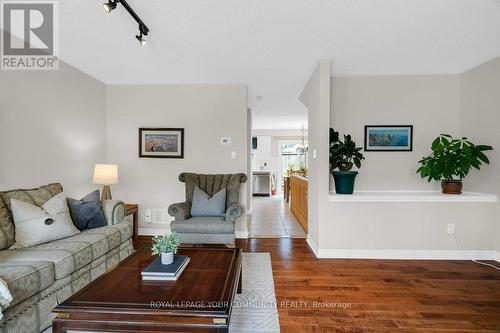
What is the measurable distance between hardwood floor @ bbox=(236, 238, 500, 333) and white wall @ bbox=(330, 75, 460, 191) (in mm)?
1193

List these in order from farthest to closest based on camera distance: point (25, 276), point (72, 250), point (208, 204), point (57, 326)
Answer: point (208, 204) → point (72, 250) → point (25, 276) → point (57, 326)

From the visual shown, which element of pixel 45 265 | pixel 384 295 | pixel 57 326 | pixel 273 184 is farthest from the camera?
pixel 273 184

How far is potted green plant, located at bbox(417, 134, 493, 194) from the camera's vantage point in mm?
2979

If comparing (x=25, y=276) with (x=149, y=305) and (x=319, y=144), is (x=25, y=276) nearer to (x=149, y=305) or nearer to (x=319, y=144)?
(x=149, y=305)

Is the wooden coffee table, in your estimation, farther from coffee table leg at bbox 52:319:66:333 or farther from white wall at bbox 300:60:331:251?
white wall at bbox 300:60:331:251

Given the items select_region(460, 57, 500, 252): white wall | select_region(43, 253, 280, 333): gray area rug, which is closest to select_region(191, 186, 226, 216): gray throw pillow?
select_region(43, 253, 280, 333): gray area rug

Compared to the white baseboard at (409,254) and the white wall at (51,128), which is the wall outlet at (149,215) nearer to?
the white wall at (51,128)

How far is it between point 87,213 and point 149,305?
1.69 m

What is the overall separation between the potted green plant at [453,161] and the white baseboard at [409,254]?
79 cm

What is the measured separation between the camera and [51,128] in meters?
3.01

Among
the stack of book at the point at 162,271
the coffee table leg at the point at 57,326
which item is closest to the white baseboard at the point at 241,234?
the stack of book at the point at 162,271

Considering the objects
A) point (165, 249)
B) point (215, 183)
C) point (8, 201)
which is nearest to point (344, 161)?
point (215, 183)

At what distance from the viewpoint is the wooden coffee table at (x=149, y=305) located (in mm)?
1252

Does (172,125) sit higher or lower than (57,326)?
higher
